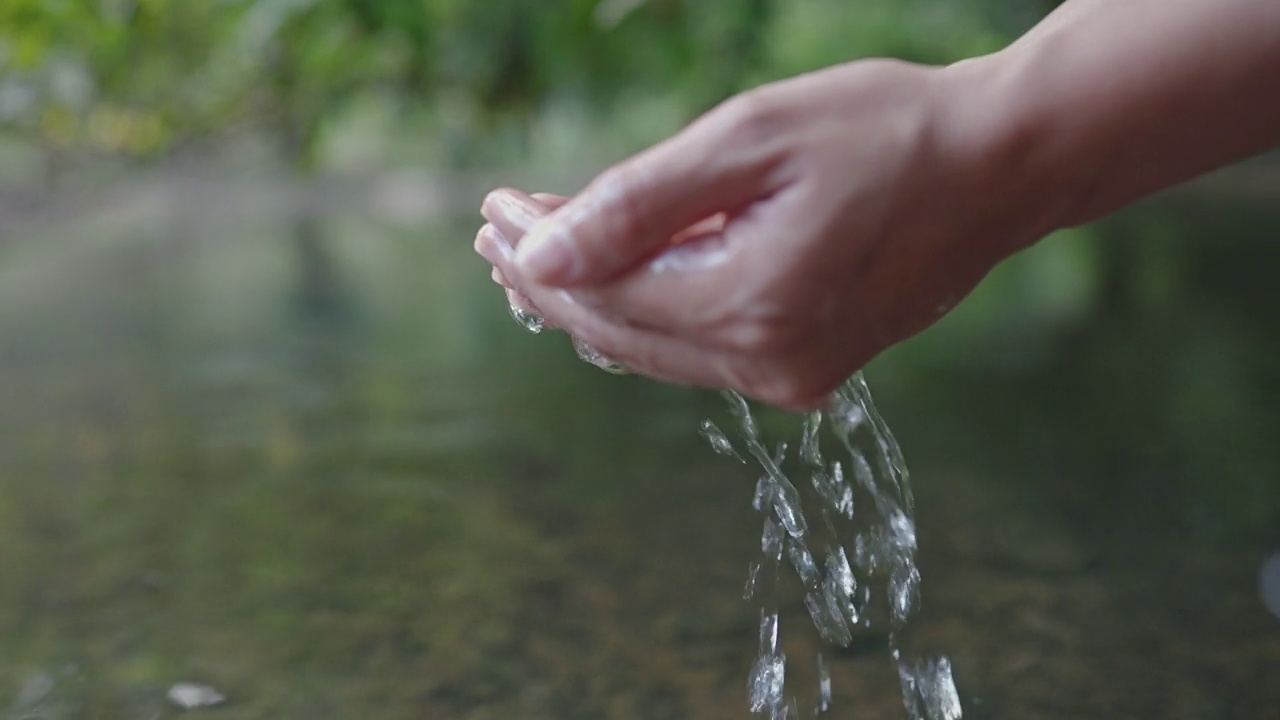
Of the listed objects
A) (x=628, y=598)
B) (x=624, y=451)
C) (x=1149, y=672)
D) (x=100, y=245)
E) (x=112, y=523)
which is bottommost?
(x=1149, y=672)

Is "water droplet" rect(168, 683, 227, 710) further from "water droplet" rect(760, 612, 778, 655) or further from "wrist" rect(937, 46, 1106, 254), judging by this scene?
"wrist" rect(937, 46, 1106, 254)

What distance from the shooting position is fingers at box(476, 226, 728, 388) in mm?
940

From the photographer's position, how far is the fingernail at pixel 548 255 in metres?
0.87

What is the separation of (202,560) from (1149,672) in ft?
4.40

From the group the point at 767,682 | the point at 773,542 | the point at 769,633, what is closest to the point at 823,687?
the point at 767,682

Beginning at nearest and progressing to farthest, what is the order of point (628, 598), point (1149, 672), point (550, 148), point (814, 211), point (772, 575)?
1. point (814, 211)
2. point (1149, 672)
3. point (628, 598)
4. point (772, 575)
5. point (550, 148)

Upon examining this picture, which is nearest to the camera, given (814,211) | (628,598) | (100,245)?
(814,211)

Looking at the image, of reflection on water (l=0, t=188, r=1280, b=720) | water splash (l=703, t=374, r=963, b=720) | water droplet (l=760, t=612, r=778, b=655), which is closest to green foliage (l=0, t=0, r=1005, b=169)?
reflection on water (l=0, t=188, r=1280, b=720)

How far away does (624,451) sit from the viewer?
2.68 m

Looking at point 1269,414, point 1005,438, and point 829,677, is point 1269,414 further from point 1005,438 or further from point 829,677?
point 829,677

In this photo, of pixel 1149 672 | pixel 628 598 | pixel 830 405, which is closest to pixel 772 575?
pixel 628 598

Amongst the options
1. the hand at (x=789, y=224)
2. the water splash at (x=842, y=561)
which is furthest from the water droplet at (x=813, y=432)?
the hand at (x=789, y=224)

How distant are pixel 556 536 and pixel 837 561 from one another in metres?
0.50

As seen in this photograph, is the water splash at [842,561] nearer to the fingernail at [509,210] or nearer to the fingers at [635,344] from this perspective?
the fingers at [635,344]
